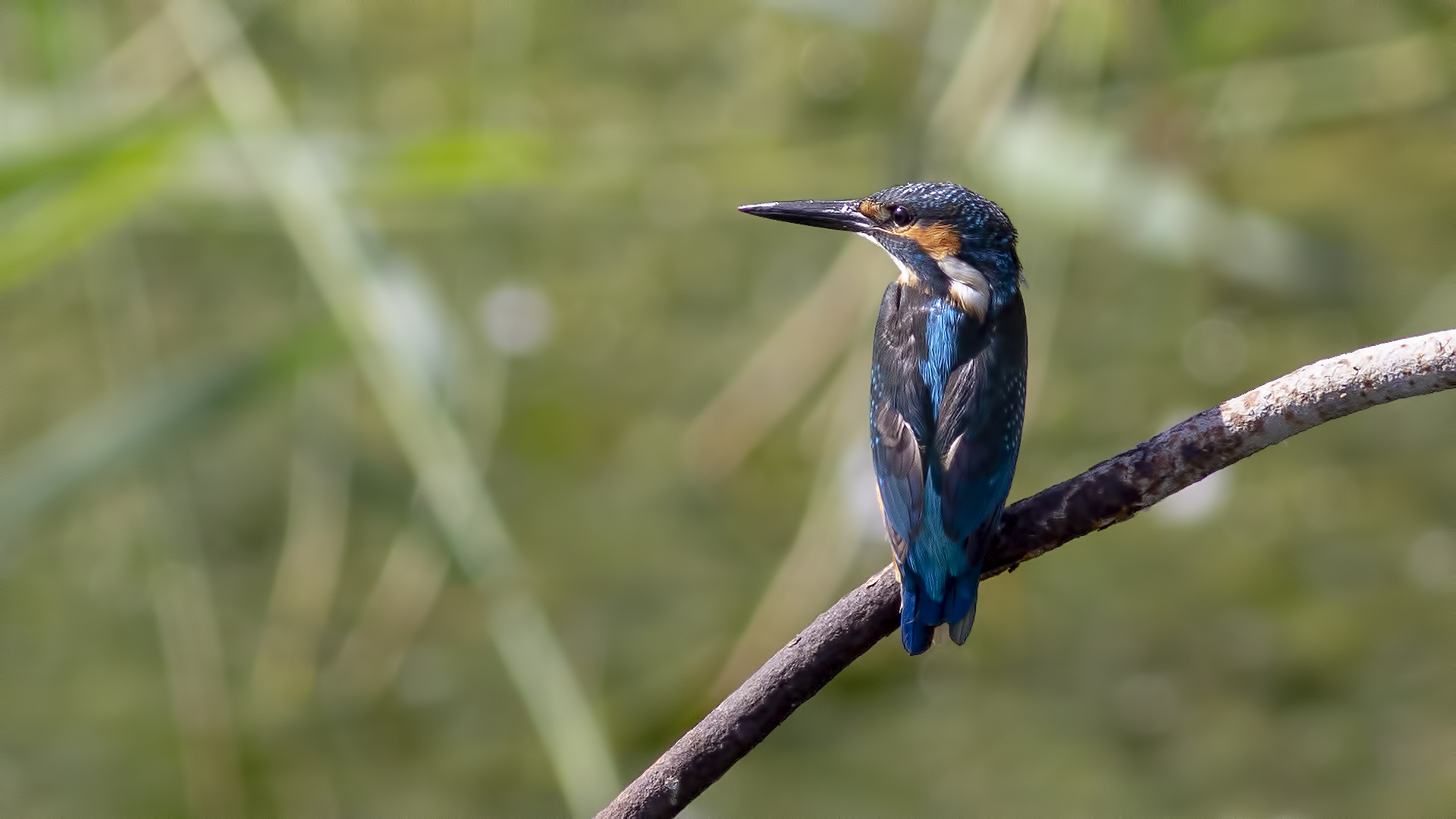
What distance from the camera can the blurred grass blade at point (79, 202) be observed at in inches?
44.7

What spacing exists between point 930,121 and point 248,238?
212cm

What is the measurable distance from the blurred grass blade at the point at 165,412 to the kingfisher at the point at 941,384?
0.48 meters

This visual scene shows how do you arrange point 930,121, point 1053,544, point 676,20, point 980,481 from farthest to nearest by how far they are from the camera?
1. point 676,20
2. point 930,121
3. point 980,481
4. point 1053,544

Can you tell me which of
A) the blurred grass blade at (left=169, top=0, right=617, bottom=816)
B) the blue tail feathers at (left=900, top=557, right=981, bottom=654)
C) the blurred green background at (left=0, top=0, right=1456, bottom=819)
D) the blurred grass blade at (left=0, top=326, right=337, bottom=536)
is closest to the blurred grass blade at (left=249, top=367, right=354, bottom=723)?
the blurred green background at (left=0, top=0, right=1456, bottom=819)

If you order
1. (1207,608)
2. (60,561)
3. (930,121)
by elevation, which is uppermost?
(930,121)

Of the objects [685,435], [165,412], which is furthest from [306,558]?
[165,412]

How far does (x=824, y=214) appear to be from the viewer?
1533mm

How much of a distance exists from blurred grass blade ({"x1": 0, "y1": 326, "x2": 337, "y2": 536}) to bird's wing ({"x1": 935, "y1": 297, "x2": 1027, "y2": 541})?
616 millimetres

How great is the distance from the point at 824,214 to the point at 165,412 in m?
0.73

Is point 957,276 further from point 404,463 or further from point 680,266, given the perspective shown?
point 680,266

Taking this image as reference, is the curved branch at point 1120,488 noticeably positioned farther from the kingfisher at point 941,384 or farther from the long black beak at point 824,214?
the long black beak at point 824,214

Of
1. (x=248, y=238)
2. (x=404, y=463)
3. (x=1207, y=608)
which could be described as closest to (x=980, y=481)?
(x=1207, y=608)

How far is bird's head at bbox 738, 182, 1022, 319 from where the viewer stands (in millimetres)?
1435

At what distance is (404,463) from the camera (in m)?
2.72
